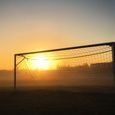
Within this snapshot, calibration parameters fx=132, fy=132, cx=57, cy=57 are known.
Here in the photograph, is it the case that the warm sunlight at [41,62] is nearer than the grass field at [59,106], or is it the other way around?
the grass field at [59,106]

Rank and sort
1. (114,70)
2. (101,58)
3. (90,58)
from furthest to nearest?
(90,58) < (101,58) < (114,70)

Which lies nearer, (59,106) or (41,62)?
(59,106)

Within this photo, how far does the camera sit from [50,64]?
11930 millimetres

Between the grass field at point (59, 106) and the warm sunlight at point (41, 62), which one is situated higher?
the warm sunlight at point (41, 62)

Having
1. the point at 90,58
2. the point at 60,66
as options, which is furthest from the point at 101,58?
the point at 60,66

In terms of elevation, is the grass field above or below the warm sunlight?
below

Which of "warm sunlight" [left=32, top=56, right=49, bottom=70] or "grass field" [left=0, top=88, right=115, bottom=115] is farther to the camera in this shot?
"warm sunlight" [left=32, top=56, right=49, bottom=70]

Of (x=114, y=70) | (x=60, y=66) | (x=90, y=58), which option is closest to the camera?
(x=114, y=70)

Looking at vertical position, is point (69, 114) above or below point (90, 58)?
below

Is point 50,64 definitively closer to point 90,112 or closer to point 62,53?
point 62,53

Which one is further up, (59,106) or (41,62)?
(41,62)

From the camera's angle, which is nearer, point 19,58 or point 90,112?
point 90,112

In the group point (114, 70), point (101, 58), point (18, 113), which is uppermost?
point (101, 58)

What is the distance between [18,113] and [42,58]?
8.12m
